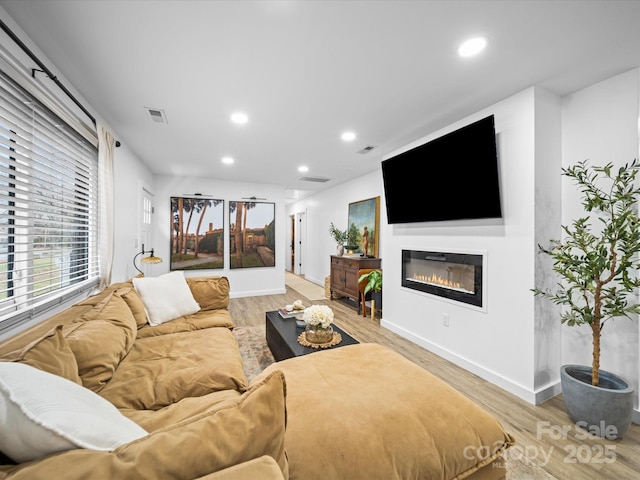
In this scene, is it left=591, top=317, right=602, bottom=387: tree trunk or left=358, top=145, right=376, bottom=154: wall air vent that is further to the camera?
left=358, top=145, right=376, bottom=154: wall air vent

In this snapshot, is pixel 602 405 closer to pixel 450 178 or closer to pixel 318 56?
pixel 450 178

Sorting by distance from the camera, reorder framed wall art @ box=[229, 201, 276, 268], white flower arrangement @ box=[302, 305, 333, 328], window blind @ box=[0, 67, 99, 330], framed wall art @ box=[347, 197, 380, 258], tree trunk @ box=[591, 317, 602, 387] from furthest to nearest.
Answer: framed wall art @ box=[229, 201, 276, 268]
framed wall art @ box=[347, 197, 380, 258]
white flower arrangement @ box=[302, 305, 333, 328]
tree trunk @ box=[591, 317, 602, 387]
window blind @ box=[0, 67, 99, 330]

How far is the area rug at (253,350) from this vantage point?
8.33 ft

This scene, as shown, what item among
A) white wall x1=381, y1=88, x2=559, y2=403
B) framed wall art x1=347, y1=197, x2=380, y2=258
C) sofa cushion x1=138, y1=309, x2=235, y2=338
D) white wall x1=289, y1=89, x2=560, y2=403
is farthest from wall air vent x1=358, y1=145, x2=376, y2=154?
sofa cushion x1=138, y1=309, x2=235, y2=338

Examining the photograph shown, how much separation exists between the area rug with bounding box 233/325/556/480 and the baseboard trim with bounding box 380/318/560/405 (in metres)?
0.64

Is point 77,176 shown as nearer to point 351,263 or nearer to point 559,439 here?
point 351,263

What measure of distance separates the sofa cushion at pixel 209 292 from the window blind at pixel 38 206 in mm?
850

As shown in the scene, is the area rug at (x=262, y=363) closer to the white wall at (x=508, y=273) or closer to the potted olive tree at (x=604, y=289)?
the potted olive tree at (x=604, y=289)

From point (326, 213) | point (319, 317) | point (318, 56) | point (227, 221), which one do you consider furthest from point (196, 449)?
point (326, 213)

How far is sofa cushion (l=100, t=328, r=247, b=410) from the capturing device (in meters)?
1.36

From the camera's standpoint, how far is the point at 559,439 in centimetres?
173

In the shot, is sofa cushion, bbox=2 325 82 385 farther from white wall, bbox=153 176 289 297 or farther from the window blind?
white wall, bbox=153 176 289 297

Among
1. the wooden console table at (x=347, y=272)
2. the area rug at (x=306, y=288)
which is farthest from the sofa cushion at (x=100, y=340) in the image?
the area rug at (x=306, y=288)

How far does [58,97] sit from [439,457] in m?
2.94
